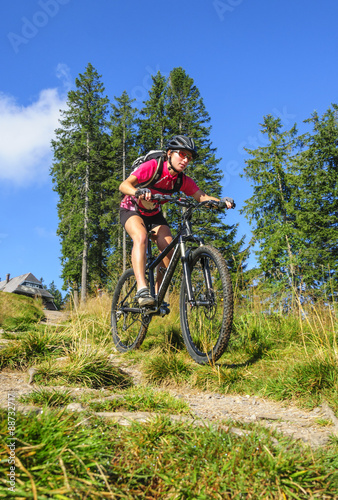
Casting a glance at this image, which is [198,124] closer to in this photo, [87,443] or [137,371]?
[137,371]

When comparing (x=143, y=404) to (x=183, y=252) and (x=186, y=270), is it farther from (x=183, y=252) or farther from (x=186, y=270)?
(x=183, y=252)

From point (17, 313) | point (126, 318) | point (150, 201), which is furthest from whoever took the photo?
point (17, 313)

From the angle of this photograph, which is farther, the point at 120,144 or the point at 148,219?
the point at 120,144

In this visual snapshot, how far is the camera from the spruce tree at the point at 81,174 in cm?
2956

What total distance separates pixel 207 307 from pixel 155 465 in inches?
83.4

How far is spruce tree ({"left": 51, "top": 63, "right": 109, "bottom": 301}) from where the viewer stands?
29562 millimetres

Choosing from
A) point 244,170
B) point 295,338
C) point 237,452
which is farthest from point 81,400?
point 244,170

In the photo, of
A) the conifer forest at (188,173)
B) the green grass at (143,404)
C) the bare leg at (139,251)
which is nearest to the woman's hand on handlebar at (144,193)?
the bare leg at (139,251)

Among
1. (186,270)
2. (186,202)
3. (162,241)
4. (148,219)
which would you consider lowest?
(186,270)

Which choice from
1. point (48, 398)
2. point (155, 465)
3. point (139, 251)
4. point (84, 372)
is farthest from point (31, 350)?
point (155, 465)

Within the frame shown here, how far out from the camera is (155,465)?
1.38 m

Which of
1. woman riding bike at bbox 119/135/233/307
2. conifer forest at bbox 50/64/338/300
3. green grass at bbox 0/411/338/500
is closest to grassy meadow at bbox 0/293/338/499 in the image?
green grass at bbox 0/411/338/500

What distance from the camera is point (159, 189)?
164 inches

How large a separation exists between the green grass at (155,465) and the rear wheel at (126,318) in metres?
2.97
